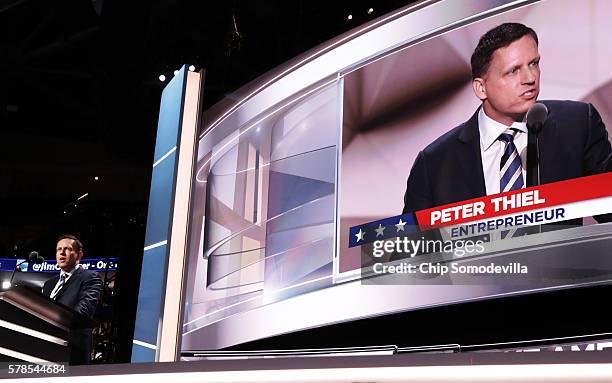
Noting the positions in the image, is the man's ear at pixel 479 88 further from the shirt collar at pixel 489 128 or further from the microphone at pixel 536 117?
the microphone at pixel 536 117

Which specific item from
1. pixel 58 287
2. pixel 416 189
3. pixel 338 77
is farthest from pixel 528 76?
pixel 58 287

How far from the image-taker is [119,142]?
Result: 19.2 feet

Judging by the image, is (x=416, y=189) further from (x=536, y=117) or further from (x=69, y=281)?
(x=69, y=281)

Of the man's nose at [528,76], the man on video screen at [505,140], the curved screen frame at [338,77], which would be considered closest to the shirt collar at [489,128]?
the man on video screen at [505,140]

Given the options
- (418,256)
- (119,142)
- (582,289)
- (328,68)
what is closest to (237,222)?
(328,68)

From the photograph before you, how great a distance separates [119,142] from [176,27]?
4.97 ft

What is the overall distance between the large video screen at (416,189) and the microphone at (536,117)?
0.04 feet

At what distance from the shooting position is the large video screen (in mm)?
2188

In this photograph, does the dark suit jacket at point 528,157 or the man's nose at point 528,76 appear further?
the man's nose at point 528,76

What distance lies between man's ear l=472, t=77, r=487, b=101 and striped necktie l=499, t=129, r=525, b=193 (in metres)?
0.17

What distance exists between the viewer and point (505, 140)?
2404mm

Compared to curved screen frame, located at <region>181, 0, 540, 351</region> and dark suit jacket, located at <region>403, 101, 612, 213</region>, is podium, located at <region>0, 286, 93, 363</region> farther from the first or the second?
dark suit jacket, located at <region>403, 101, 612, 213</region>

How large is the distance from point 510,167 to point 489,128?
0.18m

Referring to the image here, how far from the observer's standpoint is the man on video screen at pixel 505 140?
87.6 inches
